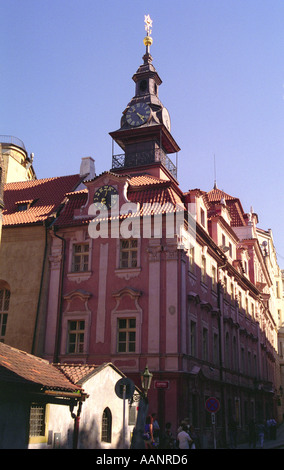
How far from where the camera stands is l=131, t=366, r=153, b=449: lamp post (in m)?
20.2

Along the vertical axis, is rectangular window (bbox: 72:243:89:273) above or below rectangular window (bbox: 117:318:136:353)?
above

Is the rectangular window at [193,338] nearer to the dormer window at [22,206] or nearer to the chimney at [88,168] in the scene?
the chimney at [88,168]

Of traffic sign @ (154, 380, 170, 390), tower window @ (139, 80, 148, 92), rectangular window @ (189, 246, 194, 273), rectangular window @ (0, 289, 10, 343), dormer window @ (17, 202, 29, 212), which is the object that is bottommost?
traffic sign @ (154, 380, 170, 390)

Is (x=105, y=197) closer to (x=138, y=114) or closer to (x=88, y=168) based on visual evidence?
(x=88, y=168)

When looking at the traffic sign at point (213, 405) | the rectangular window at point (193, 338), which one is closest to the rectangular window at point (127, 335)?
the rectangular window at point (193, 338)

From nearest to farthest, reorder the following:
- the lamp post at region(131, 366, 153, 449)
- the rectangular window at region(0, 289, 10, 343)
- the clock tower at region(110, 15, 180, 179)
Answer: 1. the lamp post at region(131, 366, 153, 449)
2. the rectangular window at region(0, 289, 10, 343)
3. the clock tower at region(110, 15, 180, 179)

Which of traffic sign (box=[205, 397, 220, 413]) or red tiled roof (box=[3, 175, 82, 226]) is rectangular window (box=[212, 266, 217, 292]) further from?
traffic sign (box=[205, 397, 220, 413])

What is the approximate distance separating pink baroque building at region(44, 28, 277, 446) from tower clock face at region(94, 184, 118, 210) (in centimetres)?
6

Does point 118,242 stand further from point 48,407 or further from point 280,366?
point 280,366

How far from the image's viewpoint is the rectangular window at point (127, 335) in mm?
25953

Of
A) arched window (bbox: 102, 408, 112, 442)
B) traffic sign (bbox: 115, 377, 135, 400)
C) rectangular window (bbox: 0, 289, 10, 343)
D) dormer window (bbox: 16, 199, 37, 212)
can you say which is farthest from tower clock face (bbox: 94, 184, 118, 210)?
traffic sign (bbox: 115, 377, 135, 400)

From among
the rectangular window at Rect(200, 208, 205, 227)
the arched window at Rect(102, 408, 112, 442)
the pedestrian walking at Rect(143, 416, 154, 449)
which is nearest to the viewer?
the arched window at Rect(102, 408, 112, 442)

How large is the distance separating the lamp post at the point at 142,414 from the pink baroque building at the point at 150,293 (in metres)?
2.36

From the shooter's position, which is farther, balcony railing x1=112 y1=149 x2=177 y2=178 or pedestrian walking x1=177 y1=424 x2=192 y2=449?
balcony railing x1=112 y1=149 x2=177 y2=178
